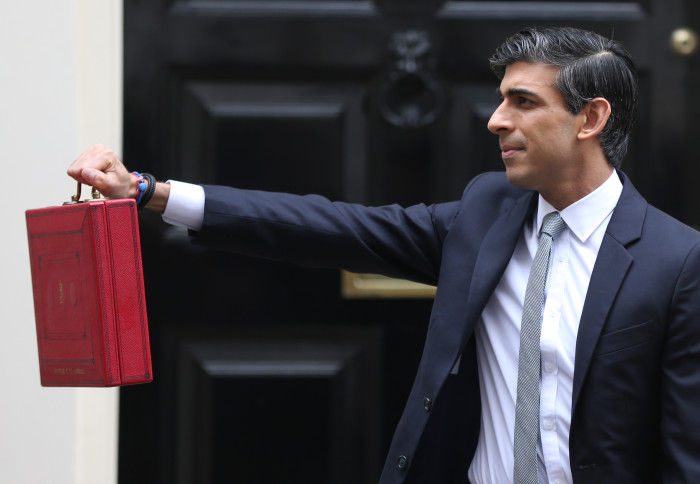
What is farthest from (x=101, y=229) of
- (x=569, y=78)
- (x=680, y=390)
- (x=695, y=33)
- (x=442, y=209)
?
(x=695, y=33)

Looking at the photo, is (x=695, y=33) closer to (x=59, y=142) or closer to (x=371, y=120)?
(x=371, y=120)

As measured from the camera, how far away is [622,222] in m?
2.10

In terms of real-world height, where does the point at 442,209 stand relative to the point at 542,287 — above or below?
above

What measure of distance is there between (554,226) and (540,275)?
115 millimetres

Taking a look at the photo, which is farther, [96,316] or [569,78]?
[569,78]

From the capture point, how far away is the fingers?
1.96m

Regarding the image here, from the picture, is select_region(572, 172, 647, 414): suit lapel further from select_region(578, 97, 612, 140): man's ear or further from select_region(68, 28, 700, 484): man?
select_region(578, 97, 612, 140): man's ear

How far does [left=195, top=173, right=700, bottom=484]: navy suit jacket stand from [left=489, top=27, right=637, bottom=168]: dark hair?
0.13 metres

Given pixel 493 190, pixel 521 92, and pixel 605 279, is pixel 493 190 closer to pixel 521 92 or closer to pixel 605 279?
pixel 521 92

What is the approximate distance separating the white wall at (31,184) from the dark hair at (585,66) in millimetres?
1189

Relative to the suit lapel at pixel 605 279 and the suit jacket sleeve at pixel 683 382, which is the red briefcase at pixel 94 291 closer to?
the suit lapel at pixel 605 279

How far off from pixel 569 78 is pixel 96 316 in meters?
1.03

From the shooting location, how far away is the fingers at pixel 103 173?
77.4 inches

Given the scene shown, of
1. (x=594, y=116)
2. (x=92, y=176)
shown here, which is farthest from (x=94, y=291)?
(x=594, y=116)
